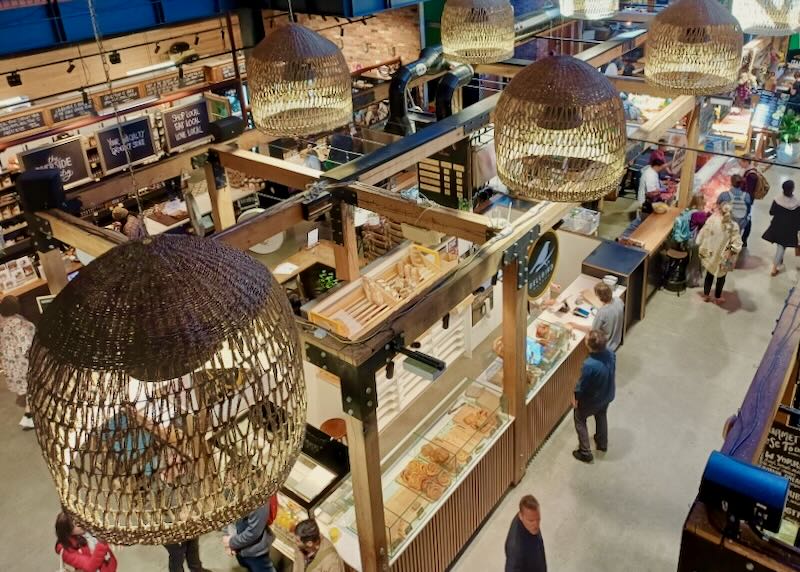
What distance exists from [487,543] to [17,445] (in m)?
4.77

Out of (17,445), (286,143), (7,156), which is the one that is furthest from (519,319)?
(7,156)

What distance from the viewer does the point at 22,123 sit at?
31.8 feet

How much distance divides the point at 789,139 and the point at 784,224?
4.12 m

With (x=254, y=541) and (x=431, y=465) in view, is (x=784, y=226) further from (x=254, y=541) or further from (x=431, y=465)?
(x=254, y=541)

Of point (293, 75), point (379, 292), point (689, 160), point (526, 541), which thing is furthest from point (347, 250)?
point (689, 160)

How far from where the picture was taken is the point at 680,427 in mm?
6828

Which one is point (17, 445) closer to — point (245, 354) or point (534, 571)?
point (534, 571)

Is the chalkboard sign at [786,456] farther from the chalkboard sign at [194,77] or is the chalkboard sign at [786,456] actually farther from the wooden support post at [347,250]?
the chalkboard sign at [194,77]

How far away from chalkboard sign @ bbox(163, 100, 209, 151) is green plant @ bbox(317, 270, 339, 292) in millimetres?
2785

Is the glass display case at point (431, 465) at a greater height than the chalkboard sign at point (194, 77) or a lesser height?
lesser

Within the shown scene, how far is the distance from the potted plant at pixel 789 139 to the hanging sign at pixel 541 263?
8.35 m

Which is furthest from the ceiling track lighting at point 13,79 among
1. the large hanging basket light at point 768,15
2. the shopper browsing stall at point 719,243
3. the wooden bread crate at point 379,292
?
the shopper browsing stall at point 719,243

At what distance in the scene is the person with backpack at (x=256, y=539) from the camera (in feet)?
15.9

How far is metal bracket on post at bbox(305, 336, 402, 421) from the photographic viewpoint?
3928 millimetres
